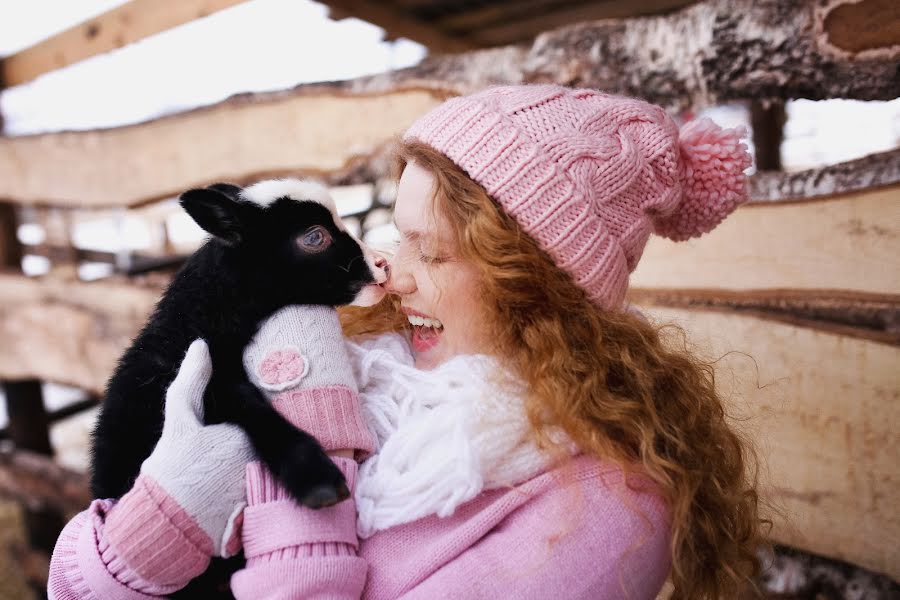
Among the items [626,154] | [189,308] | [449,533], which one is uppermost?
[626,154]

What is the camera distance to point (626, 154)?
79 cm

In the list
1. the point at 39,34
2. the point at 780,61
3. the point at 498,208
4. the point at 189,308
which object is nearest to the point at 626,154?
the point at 498,208

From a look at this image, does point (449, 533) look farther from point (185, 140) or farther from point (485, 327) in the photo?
A: point (185, 140)

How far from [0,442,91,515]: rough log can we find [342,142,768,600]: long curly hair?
196cm

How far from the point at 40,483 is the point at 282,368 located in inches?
79.8

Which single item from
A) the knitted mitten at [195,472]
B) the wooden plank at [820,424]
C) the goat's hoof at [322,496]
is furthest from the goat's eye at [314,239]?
the wooden plank at [820,424]

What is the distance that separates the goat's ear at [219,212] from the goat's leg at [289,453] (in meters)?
0.21

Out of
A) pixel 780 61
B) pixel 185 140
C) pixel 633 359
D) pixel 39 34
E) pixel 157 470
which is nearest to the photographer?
pixel 157 470

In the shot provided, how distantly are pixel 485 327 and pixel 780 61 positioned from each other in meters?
0.65

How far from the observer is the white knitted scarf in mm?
737

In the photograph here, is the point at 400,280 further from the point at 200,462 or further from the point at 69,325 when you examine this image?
the point at 69,325

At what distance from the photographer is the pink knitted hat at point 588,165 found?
76cm

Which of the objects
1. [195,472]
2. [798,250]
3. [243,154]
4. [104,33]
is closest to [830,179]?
[798,250]

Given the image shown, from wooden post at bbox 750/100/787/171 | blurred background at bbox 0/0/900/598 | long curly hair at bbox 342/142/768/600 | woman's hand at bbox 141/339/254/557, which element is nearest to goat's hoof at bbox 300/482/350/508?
woman's hand at bbox 141/339/254/557
